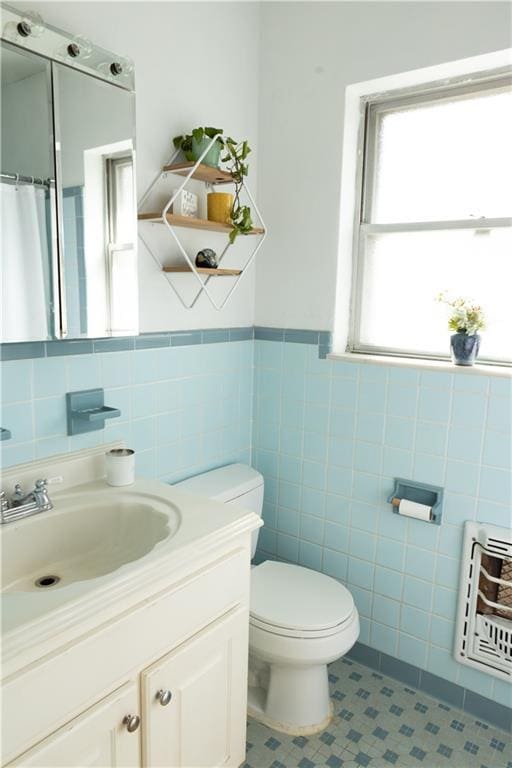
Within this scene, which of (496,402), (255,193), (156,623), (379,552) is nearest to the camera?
(156,623)

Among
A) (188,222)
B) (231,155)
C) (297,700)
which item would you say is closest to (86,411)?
(188,222)

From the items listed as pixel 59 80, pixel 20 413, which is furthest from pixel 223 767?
pixel 59 80

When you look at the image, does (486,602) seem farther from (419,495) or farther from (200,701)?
(200,701)

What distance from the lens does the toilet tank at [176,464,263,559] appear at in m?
1.86

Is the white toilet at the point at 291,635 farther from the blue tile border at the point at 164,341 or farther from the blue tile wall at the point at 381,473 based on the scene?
the blue tile border at the point at 164,341

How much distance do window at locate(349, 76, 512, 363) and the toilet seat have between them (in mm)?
882

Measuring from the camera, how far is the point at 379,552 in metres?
1.98

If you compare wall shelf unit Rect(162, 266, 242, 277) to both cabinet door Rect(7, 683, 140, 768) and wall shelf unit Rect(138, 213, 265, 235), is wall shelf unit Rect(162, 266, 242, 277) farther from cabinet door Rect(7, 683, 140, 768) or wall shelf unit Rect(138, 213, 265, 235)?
cabinet door Rect(7, 683, 140, 768)

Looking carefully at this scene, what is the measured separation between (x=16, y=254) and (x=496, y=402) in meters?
1.44

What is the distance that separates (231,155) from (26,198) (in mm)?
822

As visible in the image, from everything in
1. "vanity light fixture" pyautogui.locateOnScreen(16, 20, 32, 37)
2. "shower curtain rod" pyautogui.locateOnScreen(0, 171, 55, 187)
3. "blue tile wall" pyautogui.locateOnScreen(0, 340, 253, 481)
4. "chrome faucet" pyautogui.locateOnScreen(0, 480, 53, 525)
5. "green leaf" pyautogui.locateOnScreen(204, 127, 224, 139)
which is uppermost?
"vanity light fixture" pyautogui.locateOnScreen(16, 20, 32, 37)

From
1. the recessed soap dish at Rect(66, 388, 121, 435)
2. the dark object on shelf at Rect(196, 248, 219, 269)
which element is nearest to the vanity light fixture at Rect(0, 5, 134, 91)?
the dark object on shelf at Rect(196, 248, 219, 269)

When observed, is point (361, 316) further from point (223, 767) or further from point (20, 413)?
point (223, 767)

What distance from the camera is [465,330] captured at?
1.75 metres
